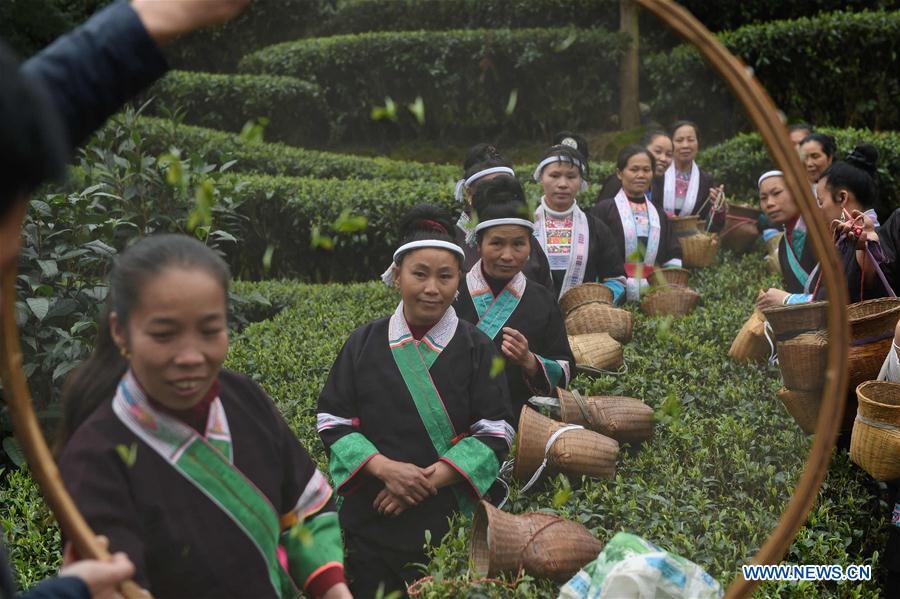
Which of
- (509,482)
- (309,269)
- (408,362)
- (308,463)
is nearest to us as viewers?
(308,463)

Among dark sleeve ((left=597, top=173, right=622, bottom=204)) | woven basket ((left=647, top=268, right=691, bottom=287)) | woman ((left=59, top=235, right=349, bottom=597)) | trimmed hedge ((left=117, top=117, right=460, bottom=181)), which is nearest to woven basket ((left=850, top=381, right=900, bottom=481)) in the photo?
woven basket ((left=647, top=268, right=691, bottom=287))

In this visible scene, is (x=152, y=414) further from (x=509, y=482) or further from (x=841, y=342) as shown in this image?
(x=509, y=482)

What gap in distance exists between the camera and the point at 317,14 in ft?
42.6

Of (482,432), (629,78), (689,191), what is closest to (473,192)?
(482,432)

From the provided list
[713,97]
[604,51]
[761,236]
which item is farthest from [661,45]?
[761,236]

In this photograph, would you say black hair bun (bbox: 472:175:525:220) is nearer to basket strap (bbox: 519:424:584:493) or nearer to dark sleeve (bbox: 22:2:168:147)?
basket strap (bbox: 519:424:584:493)

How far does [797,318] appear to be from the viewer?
3957 mm

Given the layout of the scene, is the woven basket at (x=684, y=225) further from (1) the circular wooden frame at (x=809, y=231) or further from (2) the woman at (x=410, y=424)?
(1) the circular wooden frame at (x=809, y=231)

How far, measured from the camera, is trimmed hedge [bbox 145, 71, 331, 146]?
7.97 m

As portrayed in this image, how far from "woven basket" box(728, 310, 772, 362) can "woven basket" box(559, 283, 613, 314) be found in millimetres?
726

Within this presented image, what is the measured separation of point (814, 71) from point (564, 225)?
21.2ft

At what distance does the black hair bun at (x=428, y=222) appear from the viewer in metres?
3.28

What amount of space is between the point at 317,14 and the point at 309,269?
8.44m

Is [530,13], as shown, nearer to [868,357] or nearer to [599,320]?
[599,320]
